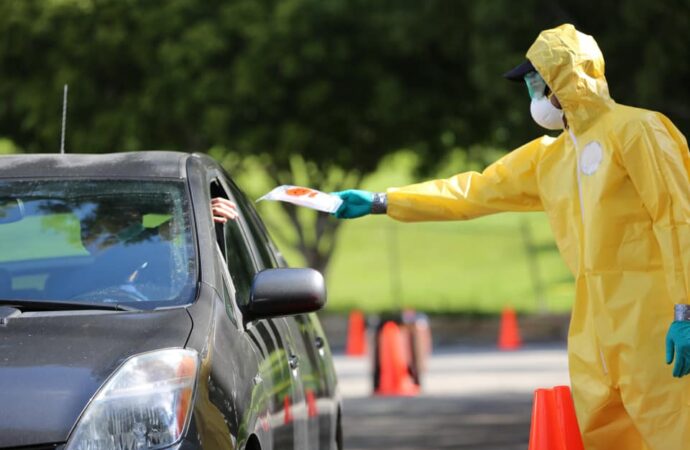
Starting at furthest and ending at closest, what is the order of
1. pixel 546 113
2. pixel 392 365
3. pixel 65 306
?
pixel 392 365 < pixel 546 113 < pixel 65 306

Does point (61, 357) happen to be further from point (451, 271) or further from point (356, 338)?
point (451, 271)

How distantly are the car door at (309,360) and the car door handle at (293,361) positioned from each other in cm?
2

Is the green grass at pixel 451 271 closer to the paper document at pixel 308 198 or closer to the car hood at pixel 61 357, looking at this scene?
the paper document at pixel 308 198

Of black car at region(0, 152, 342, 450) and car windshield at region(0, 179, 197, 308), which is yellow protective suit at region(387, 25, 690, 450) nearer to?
black car at region(0, 152, 342, 450)

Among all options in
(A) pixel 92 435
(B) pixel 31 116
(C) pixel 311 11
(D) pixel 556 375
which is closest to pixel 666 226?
(A) pixel 92 435

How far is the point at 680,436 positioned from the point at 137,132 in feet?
67.5

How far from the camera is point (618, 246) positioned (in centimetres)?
615

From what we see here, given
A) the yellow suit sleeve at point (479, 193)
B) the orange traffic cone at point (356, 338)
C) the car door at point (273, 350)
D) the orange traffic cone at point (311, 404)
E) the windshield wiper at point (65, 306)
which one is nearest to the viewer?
the windshield wiper at point (65, 306)

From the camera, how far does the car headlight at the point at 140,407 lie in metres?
4.54

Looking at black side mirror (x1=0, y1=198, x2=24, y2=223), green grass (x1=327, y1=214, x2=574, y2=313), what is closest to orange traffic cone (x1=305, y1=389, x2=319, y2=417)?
black side mirror (x1=0, y1=198, x2=24, y2=223)

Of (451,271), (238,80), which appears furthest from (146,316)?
(451,271)

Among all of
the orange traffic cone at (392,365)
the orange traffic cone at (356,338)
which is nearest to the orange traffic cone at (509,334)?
the orange traffic cone at (356,338)

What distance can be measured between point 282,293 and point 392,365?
1222 centimetres

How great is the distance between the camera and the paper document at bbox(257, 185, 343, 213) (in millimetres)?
6945
